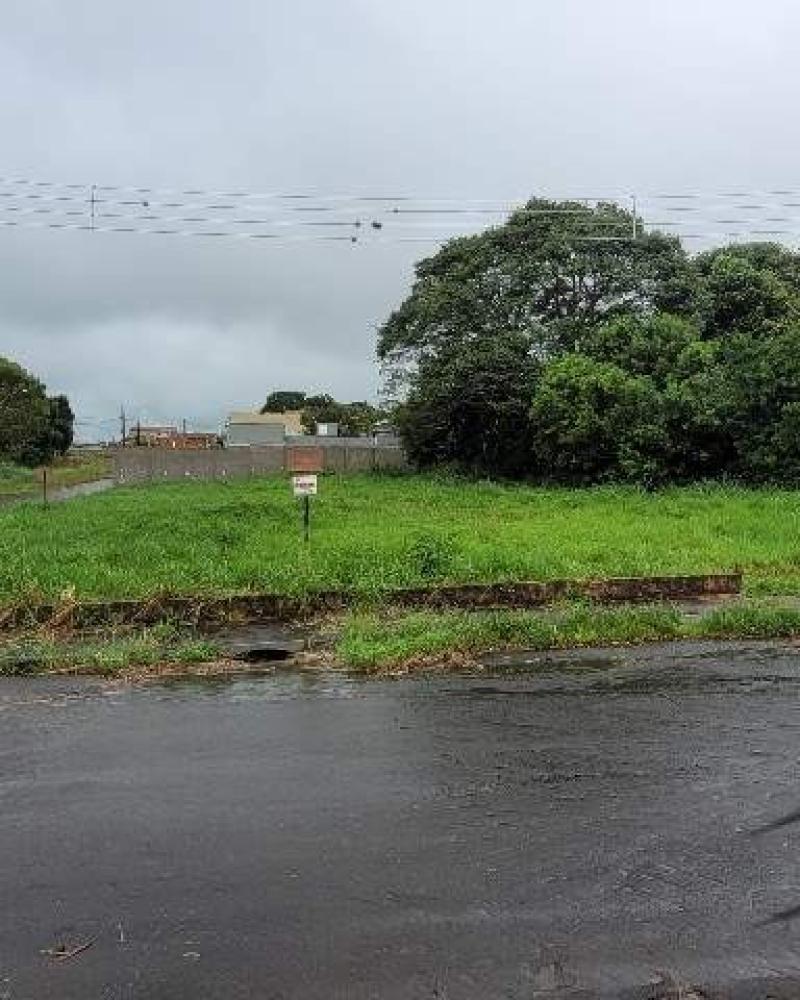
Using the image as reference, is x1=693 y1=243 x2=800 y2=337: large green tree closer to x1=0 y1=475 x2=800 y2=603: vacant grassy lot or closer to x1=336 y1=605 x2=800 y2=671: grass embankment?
x1=0 y1=475 x2=800 y2=603: vacant grassy lot

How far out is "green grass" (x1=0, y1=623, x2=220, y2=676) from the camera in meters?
9.59

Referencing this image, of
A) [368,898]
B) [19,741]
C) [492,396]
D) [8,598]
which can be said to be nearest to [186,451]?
[492,396]

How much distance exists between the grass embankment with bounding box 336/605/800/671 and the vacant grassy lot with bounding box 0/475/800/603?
2.26 meters

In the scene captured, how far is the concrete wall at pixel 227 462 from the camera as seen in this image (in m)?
50.2

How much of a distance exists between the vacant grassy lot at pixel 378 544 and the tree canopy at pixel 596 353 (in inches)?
195

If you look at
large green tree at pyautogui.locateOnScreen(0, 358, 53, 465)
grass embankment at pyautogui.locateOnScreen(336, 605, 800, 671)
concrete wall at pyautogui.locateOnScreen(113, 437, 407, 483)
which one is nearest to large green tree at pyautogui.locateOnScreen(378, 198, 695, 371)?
concrete wall at pyautogui.locateOnScreen(113, 437, 407, 483)

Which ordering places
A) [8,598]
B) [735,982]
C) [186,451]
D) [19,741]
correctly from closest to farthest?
[735,982]
[19,741]
[8,598]
[186,451]

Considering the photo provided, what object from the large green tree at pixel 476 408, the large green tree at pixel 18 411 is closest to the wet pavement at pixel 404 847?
the large green tree at pixel 476 408

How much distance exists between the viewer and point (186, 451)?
51000 mm

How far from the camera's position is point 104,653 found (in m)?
9.89

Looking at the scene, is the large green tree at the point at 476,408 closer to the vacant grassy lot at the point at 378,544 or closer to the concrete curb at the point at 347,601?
the vacant grassy lot at the point at 378,544

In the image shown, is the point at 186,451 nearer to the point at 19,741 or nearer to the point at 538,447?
the point at 538,447

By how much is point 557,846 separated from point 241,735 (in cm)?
289

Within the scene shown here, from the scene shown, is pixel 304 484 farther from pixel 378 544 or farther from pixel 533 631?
pixel 533 631
